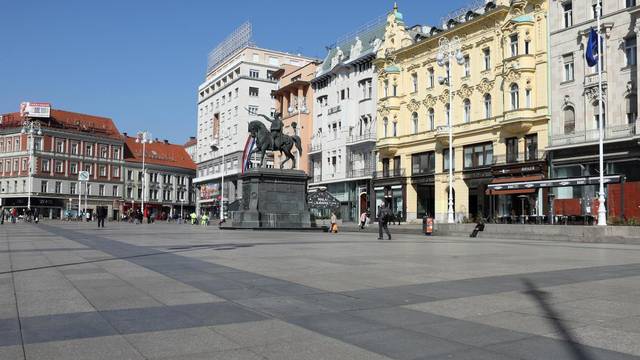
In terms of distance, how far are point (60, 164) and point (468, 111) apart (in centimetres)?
7776

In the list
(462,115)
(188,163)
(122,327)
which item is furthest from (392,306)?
(188,163)

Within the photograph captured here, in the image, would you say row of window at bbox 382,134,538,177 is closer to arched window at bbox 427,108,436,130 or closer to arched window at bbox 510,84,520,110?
arched window at bbox 427,108,436,130

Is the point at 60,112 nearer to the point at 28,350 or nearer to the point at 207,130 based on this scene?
the point at 207,130

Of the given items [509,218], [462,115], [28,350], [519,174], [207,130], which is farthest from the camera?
[207,130]

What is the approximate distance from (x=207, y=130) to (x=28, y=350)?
10313 cm

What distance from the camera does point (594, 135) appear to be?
4025 cm

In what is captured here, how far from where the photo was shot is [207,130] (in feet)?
348

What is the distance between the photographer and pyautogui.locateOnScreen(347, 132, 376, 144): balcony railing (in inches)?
2448

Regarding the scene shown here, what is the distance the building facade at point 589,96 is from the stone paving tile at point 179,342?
33.8 metres

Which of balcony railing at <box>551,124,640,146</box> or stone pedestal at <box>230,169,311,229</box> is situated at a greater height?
balcony railing at <box>551,124,640,146</box>

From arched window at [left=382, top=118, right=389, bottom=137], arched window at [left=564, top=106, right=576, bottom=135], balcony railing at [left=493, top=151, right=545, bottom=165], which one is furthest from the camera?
arched window at [left=382, top=118, right=389, bottom=137]

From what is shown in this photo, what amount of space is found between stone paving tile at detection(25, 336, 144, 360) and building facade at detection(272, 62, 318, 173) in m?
67.3

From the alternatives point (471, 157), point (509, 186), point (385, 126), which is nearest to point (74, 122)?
point (385, 126)

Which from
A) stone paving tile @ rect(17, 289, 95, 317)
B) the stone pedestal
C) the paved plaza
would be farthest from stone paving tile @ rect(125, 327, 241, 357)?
the stone pedestal
